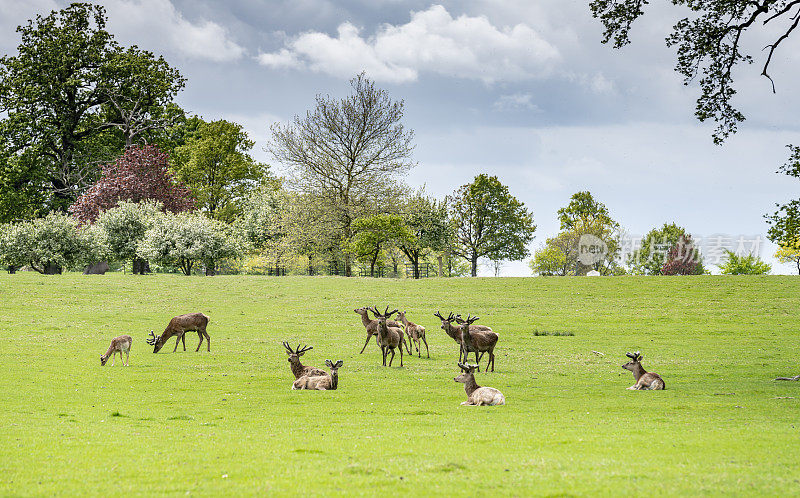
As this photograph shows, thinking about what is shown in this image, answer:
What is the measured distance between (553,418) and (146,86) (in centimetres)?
6953

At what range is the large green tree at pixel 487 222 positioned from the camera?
275 feet

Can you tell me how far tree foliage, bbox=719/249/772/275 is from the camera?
95.5m

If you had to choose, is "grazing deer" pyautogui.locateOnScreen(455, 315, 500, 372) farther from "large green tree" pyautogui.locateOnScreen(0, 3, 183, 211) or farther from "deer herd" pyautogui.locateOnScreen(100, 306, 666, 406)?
"large green tree" pyautogui.locateOnScreen(0, 3, 183, 211)

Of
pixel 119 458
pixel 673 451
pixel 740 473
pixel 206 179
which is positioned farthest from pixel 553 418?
pixel 206 179

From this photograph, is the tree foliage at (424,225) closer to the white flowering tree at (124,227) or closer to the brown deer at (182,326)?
the white flowering tree at (124,227)

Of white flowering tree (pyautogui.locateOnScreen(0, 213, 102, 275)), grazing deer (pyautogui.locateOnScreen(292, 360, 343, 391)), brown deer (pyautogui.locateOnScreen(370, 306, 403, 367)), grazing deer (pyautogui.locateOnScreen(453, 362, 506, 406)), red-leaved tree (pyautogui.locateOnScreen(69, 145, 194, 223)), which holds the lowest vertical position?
grazing deer (pyautogui.locateOnScreen(292, 360, 343, 391))

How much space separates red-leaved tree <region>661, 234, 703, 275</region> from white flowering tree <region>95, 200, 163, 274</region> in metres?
68.2

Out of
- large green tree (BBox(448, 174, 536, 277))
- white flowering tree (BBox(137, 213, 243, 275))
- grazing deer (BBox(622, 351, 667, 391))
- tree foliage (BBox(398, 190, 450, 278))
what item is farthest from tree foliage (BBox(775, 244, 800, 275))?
grazing deer (BBox(622, 351, 667, 391))

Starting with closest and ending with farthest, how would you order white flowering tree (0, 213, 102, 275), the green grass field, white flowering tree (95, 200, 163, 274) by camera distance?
1. the green grass field
2. white flowering tree (0, 213, 102, 275)
3. white flowering tree (95, 200, 163, 274)


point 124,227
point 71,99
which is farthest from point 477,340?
point 71,99

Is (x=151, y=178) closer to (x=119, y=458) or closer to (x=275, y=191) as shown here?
(x=275, y=191)

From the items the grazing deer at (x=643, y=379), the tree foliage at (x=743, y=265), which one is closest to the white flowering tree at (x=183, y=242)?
the grazing deer at (x=643, y=379)

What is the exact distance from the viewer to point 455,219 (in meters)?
82.9

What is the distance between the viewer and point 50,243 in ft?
191
